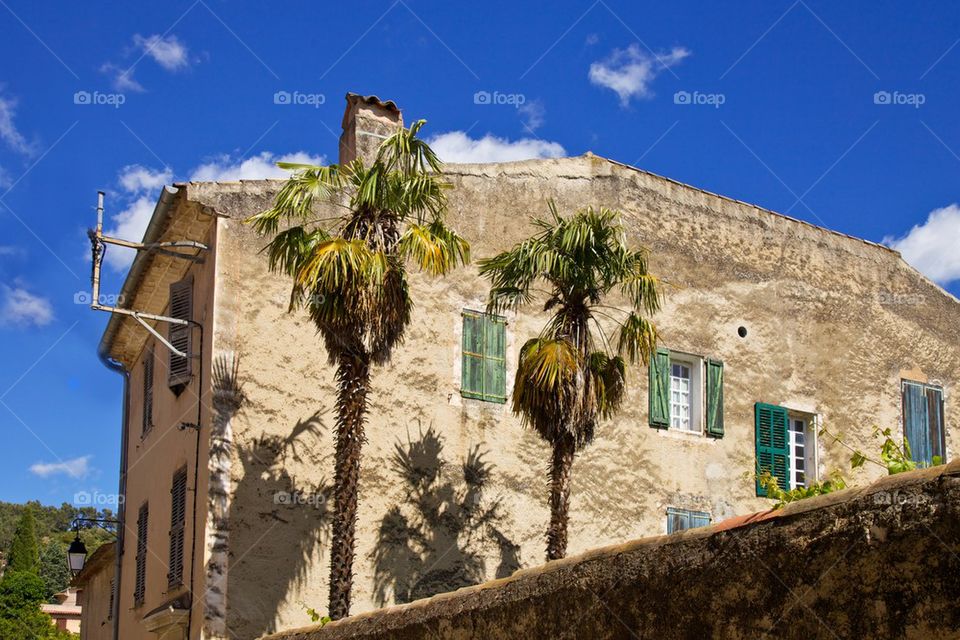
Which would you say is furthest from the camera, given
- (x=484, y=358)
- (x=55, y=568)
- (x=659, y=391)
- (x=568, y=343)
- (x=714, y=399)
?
(x=55, y=568)

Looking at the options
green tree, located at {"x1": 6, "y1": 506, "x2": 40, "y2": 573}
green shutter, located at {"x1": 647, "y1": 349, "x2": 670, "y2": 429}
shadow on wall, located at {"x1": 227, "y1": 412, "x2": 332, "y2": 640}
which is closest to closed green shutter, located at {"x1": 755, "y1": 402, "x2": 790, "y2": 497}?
green shutter, located at {"x1": 647, "y1": 349, "x2": 670, "y2": 429}

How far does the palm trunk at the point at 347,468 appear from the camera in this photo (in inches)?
494

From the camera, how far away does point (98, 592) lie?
23062 mm

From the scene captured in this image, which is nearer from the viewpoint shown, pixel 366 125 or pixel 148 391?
pixel 366 125

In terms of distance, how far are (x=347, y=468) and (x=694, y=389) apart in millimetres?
7359

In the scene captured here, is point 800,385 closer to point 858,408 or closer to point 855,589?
point 858,408

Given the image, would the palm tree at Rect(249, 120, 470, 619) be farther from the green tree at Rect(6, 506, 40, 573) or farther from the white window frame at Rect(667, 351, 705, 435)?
the green tree at Rect(6, 506, 40, 573)

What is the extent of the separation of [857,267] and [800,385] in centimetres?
275

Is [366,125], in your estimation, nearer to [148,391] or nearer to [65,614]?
[148,391]

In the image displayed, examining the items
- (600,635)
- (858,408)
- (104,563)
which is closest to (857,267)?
(858,408)

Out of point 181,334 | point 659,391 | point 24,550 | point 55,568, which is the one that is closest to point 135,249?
point 181,334

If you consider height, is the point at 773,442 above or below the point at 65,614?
below

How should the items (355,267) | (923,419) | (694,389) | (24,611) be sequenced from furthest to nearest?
(24,611) < (923,419) < (694,389) < (355,267)

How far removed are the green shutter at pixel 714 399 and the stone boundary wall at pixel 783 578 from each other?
12.0 m
